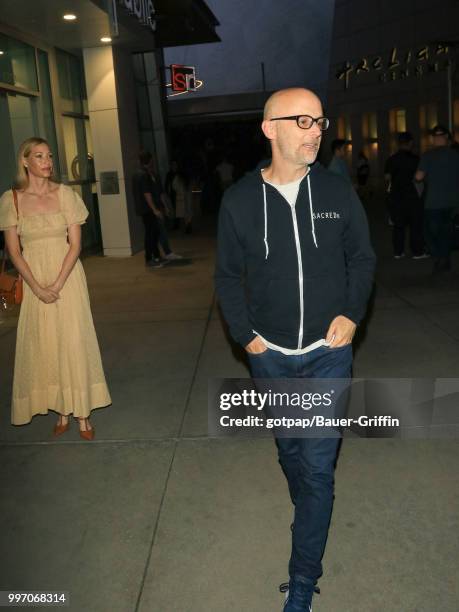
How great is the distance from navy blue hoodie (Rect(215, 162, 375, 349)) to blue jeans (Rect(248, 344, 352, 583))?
0.09 m

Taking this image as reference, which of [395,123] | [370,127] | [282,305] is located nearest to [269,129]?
[282,305]

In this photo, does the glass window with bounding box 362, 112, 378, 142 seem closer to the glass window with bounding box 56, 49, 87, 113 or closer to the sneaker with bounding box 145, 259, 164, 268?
the glass window with bounding box 56, 49, 87, 113

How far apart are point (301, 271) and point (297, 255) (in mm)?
69

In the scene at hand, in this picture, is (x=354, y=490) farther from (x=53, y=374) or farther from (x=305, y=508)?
(x=53, y=374)

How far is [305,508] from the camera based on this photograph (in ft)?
8.76

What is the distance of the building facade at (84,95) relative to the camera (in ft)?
37.8

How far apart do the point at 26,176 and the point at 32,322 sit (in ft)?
3.24

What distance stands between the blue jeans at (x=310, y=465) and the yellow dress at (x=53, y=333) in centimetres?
192

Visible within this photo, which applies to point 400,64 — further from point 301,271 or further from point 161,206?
point 301,271

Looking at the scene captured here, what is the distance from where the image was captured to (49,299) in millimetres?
4301

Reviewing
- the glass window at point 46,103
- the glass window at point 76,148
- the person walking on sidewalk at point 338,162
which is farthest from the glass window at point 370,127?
the person walking on sidewalk at point 338,162

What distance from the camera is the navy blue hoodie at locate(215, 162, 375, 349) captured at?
8.81 ft

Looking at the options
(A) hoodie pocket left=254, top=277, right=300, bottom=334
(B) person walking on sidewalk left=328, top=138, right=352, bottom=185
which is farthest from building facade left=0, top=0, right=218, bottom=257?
(A) hoodie pocket left=254, top=277, right=300, bottom=334

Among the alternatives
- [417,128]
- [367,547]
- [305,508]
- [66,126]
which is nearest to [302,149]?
[305,508]
